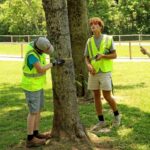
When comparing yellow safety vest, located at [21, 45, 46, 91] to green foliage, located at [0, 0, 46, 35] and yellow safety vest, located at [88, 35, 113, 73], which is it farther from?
green foliage, located at [0, 0, 46, 35]

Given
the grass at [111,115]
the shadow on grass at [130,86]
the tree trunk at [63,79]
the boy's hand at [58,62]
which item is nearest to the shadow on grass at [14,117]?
the grass at [111,115]

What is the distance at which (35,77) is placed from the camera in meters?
7.09

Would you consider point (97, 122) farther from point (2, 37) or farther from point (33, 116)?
point (2, 37)

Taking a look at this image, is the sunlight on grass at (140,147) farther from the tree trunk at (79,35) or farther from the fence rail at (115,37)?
the fence rail at (115,37)

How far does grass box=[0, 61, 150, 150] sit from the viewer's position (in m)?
7.82

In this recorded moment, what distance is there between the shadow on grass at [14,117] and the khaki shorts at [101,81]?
1.17 m

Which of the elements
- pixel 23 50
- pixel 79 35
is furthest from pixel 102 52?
pixel 23 50

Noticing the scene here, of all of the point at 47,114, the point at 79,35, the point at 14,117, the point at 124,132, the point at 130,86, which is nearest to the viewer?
the point at 124,132

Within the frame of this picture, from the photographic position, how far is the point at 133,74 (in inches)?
765

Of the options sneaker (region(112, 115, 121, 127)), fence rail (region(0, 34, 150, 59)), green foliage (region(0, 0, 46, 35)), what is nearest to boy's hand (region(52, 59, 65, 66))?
sneaker (region(112, 115, 121, 127))

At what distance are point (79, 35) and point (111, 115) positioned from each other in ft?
8.24

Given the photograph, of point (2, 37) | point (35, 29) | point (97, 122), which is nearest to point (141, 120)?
point (97, 122)

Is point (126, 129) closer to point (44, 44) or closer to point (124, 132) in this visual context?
point (124, 132)

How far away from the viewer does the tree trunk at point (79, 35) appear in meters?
11.4
